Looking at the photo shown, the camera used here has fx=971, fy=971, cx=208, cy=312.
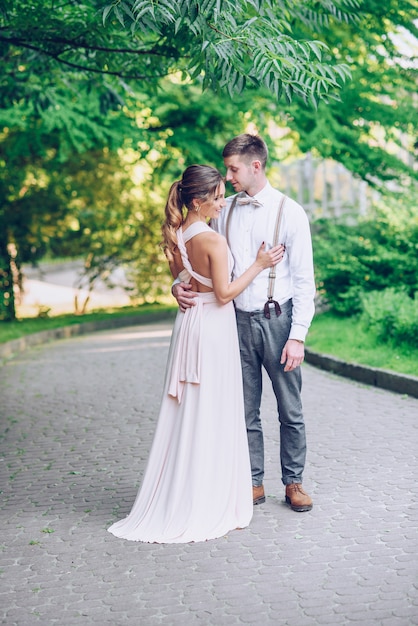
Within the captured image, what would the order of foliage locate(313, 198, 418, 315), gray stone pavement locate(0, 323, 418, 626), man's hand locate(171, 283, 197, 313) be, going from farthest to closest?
foliage locate(313, 198, 418, 315) < man's hand locate(171, 283, 197, 313) < gray stone pavement locate(0, 323, 418, 626)

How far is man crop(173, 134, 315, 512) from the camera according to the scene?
580 cm

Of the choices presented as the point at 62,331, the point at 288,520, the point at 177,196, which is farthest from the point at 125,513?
the point at 62,331

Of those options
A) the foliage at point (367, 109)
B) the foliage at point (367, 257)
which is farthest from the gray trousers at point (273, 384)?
the foliage at point (367, 109)

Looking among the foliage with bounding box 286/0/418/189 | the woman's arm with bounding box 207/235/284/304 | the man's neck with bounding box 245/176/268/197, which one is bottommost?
the woman's arm with bounding box 207/235/284/304

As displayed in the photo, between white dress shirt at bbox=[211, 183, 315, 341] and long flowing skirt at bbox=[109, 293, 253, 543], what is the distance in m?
0.25

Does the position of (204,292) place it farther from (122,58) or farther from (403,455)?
(122,58)

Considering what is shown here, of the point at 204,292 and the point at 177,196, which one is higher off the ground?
the point at 177,196

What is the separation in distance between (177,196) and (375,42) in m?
10.6

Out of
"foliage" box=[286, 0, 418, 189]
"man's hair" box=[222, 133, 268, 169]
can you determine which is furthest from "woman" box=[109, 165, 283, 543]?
"foliage" box=[286, 0, 418, 189]

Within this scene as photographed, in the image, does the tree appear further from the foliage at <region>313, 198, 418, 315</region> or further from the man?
the foliage at <region>313, 198, 418, 315</region>

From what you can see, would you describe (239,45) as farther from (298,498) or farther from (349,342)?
(349,342)

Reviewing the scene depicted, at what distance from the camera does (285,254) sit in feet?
19.2

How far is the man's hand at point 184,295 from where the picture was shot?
576 centimetres

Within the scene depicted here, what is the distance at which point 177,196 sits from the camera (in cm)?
572
